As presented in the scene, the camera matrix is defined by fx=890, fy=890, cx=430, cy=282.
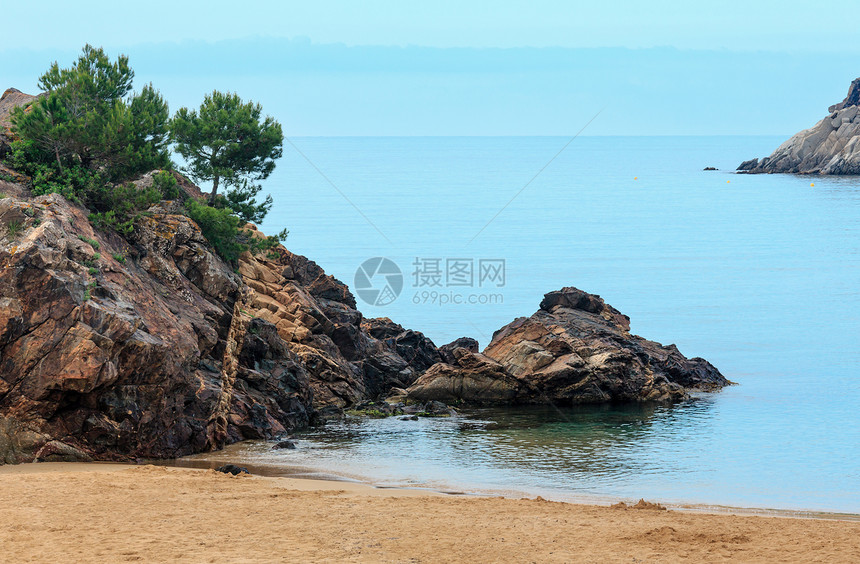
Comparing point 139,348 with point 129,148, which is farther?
point 129,148

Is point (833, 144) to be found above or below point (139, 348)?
above

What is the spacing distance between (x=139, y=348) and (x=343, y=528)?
1188cm

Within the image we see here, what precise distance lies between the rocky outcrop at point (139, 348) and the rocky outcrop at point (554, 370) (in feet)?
15.1

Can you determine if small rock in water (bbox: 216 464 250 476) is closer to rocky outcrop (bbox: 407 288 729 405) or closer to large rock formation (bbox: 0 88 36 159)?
rocky outcrop (bbox: 407 288 729 405)

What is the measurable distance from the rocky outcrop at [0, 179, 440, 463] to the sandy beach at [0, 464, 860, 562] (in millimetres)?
3598

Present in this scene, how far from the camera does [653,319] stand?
67.1m

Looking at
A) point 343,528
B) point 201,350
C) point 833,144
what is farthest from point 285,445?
point 833,144

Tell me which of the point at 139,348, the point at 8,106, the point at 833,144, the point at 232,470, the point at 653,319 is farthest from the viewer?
the point at 833,144

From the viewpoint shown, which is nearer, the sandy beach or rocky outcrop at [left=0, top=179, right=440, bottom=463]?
the sandy beach

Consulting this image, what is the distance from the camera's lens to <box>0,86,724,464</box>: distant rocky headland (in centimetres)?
2653

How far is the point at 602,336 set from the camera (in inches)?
1720

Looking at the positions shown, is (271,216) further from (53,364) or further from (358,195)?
(53,364)

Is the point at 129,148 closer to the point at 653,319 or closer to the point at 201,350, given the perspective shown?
the point at 201,350

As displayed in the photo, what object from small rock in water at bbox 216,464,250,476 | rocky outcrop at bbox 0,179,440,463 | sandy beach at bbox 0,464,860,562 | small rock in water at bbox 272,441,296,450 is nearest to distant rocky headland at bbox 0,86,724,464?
rocky outcrop at bbox 0,179,440,463
